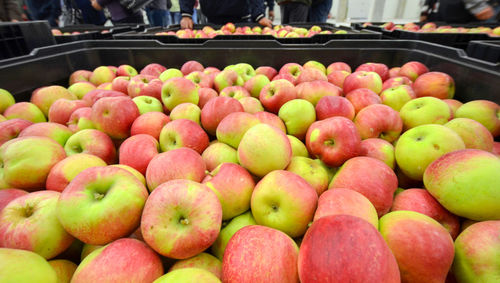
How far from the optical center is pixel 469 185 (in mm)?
829

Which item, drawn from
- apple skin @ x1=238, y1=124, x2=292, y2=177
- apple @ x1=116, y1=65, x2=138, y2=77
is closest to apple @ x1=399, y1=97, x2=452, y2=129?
apple skin @ x1=238, y1=124, x2=292, y2=177

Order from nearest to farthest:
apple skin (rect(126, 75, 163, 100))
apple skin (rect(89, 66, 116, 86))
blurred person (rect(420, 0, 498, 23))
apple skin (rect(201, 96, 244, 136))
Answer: apple skin (rect(201, 96, 244, 136)), apple skin (rect(126, 75, 163, 100)), apple skin (rect(89, 66, 116, 86)), blurred person (rect(420, 0, 498, 23))

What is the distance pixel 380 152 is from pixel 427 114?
0.39 m

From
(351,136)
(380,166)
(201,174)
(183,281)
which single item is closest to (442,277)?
(380,166)

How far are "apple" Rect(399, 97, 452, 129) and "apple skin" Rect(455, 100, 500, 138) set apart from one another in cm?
11

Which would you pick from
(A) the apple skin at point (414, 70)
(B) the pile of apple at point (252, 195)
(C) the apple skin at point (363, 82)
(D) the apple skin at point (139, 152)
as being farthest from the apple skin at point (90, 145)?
(A) the apple skin at point (414, 70)

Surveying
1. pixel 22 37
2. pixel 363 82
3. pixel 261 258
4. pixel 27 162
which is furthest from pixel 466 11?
pixel 22 37

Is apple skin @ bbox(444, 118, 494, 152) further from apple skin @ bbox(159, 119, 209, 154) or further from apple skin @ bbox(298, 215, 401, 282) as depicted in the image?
apple skin @ bbox(159, 119, 209, 154)

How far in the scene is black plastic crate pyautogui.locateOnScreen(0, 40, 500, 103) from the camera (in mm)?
1825

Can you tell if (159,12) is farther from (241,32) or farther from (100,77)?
(100,77)

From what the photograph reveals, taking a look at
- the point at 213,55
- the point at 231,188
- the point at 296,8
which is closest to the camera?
the point at 231,188

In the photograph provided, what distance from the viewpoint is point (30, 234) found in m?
0.77

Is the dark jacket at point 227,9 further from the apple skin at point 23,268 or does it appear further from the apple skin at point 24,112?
the apple skin at point 23,268

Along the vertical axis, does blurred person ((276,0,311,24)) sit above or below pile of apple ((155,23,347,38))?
above
